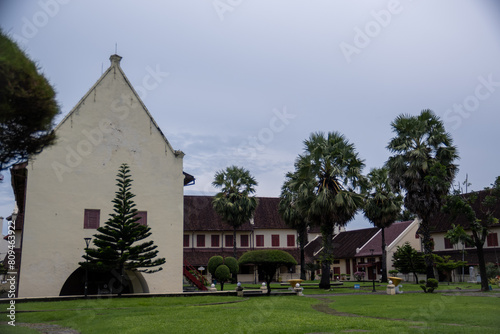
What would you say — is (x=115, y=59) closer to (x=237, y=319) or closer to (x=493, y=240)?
(x=237, y=319)

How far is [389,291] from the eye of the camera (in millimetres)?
26938

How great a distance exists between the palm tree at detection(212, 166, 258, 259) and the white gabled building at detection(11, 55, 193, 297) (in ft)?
74.1

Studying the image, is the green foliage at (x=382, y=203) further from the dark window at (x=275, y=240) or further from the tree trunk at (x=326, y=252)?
the dark window at (x=275, y=240)

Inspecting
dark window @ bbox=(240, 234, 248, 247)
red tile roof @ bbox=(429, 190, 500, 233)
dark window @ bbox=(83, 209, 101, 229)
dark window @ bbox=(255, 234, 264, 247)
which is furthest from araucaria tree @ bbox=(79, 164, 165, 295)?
dark window @ bbox=(255, 234, 264, 247)

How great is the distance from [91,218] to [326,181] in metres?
16.5

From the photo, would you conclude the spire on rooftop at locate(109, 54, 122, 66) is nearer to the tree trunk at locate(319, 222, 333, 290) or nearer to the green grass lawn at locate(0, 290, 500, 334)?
the green grass lawn at locate(0, 290, 500, 334)

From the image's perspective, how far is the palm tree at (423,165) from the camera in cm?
3128

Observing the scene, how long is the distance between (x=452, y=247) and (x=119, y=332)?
132 ft

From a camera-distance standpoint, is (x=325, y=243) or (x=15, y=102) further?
(x=325, y=243)

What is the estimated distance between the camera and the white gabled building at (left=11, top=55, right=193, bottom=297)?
23.2 metres

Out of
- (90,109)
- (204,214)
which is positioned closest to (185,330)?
(90,109)

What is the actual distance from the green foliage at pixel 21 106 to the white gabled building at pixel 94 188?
15.7m

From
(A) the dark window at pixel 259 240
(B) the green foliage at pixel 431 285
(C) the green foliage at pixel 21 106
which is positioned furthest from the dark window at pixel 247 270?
(C) the green foliage at pixel 21 106

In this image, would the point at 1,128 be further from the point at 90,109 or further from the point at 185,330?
the point at 90,109
